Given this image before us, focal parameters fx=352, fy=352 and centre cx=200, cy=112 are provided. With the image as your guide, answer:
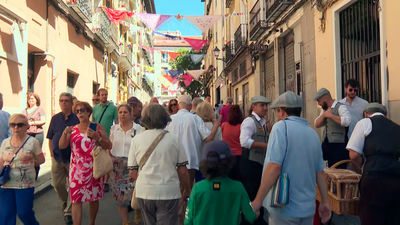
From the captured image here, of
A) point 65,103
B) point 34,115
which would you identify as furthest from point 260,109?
point 34,115

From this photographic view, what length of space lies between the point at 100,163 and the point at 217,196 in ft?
7.42

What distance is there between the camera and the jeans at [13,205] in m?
4.03

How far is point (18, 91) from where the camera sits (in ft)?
30.0

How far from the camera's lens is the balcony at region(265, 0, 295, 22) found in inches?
385

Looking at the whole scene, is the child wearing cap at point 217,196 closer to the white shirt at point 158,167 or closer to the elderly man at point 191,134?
the white shirt at point 158,167

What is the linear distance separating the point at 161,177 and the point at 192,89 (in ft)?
119

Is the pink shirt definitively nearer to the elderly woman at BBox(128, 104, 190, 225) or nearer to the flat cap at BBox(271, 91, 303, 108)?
the elderly woman at BBox(128, 104, 190, 225)

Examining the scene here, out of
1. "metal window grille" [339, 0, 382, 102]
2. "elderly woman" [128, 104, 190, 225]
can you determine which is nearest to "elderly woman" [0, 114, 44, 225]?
"elderly woman" [128, 104, 190, 225]

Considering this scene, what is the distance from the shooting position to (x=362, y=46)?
21.4 feet

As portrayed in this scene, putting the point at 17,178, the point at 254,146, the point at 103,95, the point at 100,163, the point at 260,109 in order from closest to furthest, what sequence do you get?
the point at 17,178 → the point at 100,163 → the point at 254,146 → the point at 260,109 → the point at 103,95

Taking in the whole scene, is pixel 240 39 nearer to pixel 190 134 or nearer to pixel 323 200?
pixel 190 134

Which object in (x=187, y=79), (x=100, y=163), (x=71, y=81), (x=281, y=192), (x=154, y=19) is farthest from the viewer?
(x=187, y=79)

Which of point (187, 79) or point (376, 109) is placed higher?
point (187, 79)

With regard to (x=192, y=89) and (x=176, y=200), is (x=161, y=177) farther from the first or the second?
(x=192, y=89)
